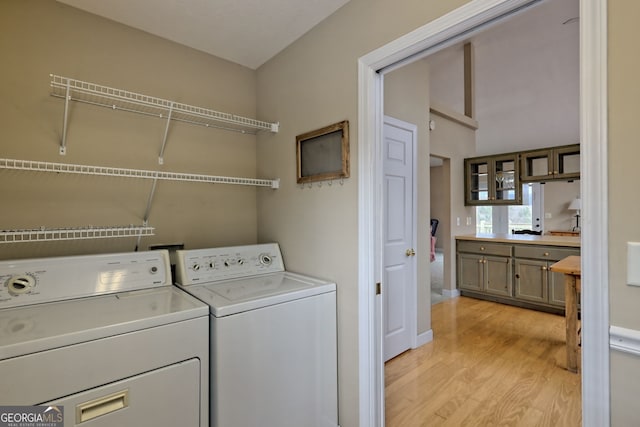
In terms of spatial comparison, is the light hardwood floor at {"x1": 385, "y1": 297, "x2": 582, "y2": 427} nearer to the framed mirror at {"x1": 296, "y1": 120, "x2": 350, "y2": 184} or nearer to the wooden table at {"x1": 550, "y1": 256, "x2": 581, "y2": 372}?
the wooden table at {"x1": 550, "y1": 256, "x2": 581, "y2": 372}

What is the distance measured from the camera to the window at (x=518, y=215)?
6.15m

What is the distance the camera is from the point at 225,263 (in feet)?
6.18

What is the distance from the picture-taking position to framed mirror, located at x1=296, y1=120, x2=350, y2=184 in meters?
1.65

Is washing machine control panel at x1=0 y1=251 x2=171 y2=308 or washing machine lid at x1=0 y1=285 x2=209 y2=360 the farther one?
washing machine control panel at x1=0 y1=251 x2=171 y2=308

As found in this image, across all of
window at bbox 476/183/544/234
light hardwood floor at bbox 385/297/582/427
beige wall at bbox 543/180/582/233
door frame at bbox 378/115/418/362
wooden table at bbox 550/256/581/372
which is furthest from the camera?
window at bbox 476/183/544/234

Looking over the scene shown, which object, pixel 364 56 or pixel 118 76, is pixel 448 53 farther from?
pixel 118 76

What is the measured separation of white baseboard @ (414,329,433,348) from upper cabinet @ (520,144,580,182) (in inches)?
106

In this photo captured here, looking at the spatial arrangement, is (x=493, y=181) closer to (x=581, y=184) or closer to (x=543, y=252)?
(x=543, y=252)

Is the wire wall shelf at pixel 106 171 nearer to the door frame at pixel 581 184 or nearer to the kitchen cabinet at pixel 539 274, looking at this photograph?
the door frame at pixel 581 184

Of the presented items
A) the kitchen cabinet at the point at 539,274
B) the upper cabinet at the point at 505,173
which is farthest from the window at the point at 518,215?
the kitchen cabinet at the point at 539,274

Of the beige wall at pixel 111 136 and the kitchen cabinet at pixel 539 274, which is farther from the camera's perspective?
the kitchen cabinet at pixel 539 274

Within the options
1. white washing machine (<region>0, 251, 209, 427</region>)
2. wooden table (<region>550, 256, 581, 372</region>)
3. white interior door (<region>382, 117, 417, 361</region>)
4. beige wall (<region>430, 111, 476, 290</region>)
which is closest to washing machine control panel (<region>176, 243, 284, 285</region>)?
white washing machine (<region>0, 251, 209, 427</region>)

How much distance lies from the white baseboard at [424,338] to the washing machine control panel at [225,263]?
5.30ft

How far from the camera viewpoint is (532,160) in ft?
14.2
